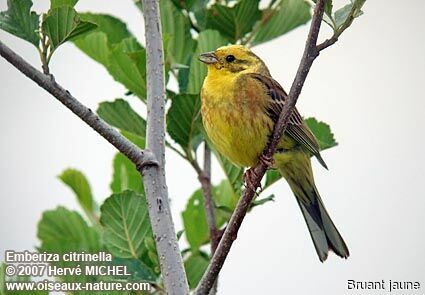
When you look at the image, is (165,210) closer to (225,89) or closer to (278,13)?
(225,89)

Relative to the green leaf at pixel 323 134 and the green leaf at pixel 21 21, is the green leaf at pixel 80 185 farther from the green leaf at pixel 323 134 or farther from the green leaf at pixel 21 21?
the green leaf at pixel 21 21

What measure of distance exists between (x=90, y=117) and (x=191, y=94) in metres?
0.85

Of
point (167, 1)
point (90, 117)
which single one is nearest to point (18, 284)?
point (90, 117)

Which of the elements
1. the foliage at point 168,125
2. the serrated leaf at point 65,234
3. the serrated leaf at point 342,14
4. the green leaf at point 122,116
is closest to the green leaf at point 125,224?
the foliage at point 168,125

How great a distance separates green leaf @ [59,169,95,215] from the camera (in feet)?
8.83

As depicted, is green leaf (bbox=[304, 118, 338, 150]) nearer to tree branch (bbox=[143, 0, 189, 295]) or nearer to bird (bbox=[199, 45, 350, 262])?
bird (bbox=[199, 45, 350, 262])

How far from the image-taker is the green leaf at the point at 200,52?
251cm

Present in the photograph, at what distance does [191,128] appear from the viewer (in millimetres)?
2432

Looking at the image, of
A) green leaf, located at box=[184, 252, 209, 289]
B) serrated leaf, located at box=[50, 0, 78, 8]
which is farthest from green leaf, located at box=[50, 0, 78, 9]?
green leaf, located at box=[184, 252, 209, 289]

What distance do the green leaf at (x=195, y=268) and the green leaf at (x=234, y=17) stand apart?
0.75 meters

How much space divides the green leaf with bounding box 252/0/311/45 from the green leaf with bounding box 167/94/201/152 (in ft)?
1.21

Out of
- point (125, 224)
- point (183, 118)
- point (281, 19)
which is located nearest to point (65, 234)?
point (125, 224)

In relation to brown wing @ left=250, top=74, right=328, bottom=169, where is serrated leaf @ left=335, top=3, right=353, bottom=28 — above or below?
below

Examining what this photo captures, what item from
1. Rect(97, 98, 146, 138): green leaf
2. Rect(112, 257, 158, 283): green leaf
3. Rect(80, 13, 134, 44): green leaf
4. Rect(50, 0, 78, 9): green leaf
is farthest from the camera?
Rect(80, 13, 134, 44): green leaf
